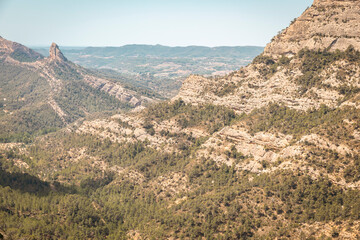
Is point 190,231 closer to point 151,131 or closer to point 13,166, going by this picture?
point 151,131

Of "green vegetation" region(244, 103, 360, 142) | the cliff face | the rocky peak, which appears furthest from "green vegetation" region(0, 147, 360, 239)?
the rocky peak

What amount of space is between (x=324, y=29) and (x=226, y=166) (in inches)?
3512

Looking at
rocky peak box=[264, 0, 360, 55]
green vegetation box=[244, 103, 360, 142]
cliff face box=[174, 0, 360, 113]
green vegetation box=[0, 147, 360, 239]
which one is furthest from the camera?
rocky peak box=[264, 0, 360, 55]

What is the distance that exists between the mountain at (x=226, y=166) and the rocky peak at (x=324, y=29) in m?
1.09

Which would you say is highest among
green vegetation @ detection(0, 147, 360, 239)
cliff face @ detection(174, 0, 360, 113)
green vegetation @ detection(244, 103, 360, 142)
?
cliff face @ detection(174, 0, 360, 113)

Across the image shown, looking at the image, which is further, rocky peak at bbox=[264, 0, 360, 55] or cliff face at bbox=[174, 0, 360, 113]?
rocky peak at bbox=[264, 0, 360, 55]

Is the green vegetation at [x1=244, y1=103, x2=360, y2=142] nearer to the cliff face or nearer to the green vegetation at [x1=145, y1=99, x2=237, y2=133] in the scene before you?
the cliff face

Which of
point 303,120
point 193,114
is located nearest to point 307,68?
point 303,120

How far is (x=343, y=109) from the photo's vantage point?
4094 inches

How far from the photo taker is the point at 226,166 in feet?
420

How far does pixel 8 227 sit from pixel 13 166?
8468 cm

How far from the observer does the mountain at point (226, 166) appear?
89.8 meters

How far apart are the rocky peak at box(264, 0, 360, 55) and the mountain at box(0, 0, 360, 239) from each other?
3.57 feet

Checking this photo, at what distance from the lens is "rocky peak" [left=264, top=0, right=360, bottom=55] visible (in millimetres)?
127688
